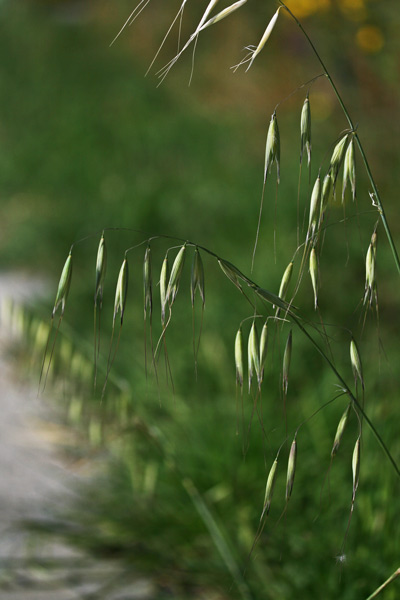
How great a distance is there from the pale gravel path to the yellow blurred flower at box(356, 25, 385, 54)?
1949mm

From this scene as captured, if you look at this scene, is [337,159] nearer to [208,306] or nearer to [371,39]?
[208,306]

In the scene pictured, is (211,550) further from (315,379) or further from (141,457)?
(315,379)

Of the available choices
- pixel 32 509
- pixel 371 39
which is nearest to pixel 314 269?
pixel 32 509

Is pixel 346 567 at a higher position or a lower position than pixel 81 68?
lower

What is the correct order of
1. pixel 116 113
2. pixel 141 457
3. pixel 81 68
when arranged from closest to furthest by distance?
pixel 141 457 → pixel 116 113 → pixel 81 68

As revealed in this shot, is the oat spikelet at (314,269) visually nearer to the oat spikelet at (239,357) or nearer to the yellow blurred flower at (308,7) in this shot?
the oat spikelet at (239,357)

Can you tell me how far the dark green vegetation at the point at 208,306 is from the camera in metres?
1.53

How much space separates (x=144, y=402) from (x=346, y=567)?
1.01 metres

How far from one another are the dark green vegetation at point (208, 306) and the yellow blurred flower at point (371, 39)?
0.22m

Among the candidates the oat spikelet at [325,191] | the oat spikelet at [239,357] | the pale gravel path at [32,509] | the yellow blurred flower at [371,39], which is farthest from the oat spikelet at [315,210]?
the yellow blurred flower at [371,39]

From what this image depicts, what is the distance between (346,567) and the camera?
1.44 meters

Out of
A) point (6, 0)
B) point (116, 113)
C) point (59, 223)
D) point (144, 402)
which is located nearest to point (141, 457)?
point (144, 402)

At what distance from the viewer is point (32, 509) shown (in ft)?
6.27

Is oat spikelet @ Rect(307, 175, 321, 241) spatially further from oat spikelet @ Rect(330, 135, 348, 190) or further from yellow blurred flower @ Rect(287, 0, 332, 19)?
yellow blurred flower @ Rect(287, 0, 332, 19)
